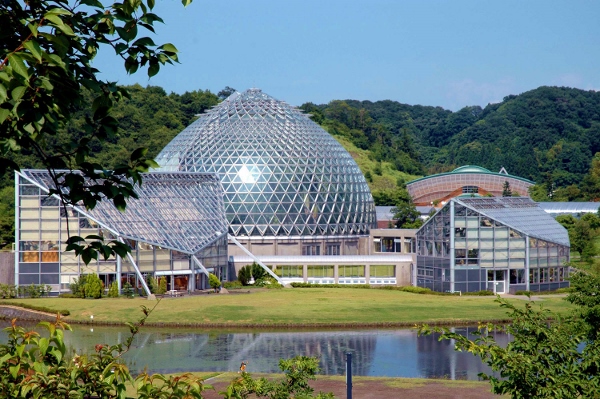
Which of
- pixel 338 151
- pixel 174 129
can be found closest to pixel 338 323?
pixel 338 151

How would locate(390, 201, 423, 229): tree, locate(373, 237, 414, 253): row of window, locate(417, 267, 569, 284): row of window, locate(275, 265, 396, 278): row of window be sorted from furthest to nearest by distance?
locate(390, 201, 423, 229): tree → locate(373, 237, 414, 253): row of window → locate(275, 265, 396, 278): row of window → locate(417, 267, 569, 284): row of window

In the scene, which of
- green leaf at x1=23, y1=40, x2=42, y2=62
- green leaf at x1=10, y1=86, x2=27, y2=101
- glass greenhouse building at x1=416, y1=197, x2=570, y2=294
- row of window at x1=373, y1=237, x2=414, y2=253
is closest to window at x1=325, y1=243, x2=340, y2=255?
row of window at x1=373, y1=237, x2=414, y2=253

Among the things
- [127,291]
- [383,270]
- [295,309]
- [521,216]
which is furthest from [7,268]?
[521,216]

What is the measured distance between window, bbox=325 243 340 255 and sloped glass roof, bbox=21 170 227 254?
36.2 feet

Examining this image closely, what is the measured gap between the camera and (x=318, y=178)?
84.0 meters

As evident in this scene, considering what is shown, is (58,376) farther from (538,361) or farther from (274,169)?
(274,169)

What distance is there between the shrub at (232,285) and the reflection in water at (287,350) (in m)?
20.2

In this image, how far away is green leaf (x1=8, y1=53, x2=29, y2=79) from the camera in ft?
25.1

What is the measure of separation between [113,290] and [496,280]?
28.0 metres

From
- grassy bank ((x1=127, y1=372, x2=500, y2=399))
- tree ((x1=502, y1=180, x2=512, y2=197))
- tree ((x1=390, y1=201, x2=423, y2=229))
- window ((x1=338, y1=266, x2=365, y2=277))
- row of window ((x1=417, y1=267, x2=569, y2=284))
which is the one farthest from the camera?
tree ((x1=502, y1=180, x2=512, y2=197))

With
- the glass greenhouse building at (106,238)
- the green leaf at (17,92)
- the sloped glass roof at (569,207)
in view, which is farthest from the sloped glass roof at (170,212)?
the sloped glass roof at (569,207)

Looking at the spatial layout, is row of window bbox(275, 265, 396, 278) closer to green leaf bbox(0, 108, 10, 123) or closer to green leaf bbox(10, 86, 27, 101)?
green leaf bbox(0, 108, 10, 123)

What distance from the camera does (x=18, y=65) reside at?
7648 mm

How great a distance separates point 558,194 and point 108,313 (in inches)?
4100
